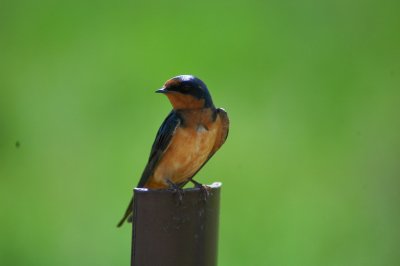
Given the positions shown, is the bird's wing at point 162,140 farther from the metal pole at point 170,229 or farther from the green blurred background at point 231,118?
the green blurred background at point 231,118

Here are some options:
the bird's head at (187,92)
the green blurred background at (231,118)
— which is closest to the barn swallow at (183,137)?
the bird's head at (187,92)

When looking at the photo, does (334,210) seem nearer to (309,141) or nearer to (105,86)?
(309,141)

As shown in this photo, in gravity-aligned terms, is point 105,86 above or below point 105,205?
above

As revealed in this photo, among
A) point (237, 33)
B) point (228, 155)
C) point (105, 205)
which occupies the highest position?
point (237, 33)


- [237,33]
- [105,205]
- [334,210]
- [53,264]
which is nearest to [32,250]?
[53,264]

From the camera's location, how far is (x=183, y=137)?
4.62m

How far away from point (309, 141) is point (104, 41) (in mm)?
3146

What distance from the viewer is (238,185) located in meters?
8.38

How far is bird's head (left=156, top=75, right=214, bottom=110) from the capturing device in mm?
4477

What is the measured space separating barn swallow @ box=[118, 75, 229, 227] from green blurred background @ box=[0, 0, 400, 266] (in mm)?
2798

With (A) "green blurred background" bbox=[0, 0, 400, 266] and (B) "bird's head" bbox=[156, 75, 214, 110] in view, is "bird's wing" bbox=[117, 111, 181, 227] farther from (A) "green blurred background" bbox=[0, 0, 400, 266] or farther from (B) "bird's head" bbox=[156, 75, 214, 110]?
(A) "green blurred background" bbox=[0, 0, 400, 266]

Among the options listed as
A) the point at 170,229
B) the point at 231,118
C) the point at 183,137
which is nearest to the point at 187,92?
the point at 183,137

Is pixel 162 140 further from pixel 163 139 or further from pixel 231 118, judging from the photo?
pixel 231 118

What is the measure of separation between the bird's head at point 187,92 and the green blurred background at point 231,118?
298 cm
